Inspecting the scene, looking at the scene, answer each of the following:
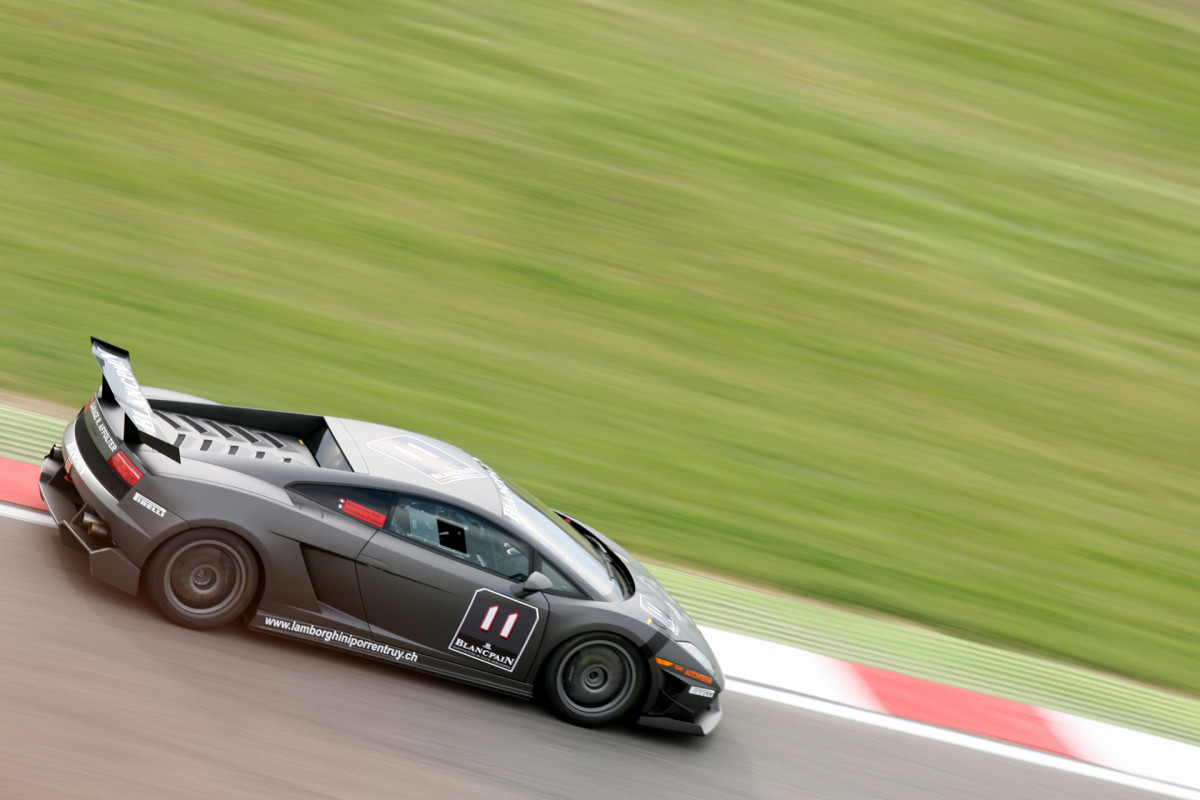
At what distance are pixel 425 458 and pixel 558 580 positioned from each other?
1.08 metres

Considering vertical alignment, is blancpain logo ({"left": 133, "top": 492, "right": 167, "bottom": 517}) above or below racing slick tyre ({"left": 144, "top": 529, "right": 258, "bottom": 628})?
above

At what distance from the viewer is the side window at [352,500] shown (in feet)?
18.9

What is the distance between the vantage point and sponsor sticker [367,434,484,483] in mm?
6160

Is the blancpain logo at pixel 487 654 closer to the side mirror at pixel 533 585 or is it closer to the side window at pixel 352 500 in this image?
the side mirror at pixel 533 585

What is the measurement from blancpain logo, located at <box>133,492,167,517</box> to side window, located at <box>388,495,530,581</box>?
113 cm

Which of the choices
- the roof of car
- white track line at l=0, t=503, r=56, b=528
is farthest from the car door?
white track line at l=0, t=503, r=56, b=528

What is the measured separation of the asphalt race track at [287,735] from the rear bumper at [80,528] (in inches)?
9.9

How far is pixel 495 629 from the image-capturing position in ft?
19.1

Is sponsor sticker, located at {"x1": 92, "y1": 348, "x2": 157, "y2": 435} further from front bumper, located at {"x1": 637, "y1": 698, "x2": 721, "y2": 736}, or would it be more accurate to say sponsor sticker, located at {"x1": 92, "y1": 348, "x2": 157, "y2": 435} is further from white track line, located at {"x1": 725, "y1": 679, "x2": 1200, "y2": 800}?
white track line, located at {"x1": 725, "y1": 679, "x2": 1200, "y2": 800}

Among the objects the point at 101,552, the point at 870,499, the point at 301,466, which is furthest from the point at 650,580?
the point at 870,499

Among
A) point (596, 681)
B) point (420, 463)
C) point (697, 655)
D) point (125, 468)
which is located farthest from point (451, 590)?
point (125, 468)

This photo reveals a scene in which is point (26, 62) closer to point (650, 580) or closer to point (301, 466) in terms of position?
point (301, 466)

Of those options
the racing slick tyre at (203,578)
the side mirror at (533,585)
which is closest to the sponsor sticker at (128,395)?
the racing slick tyre at (203,578)

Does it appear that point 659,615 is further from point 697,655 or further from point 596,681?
point 596,681
